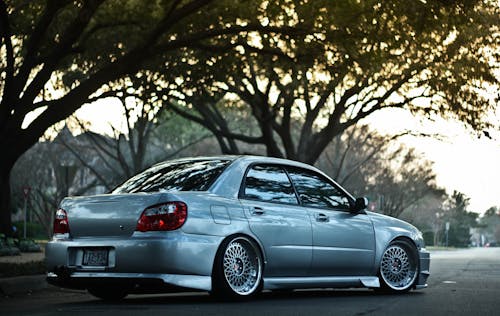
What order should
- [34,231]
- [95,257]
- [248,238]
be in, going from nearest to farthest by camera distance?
[95,257]
[248,238]
[34,231]

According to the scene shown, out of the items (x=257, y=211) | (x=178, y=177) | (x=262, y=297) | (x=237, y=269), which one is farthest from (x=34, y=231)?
(x=237, y=269)

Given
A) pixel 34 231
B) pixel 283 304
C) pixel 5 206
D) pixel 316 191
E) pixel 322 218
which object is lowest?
pixel 283 304

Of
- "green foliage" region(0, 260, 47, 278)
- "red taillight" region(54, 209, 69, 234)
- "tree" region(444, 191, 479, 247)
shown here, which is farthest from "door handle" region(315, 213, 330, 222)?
"tree" region(444, 191, 479, 247)

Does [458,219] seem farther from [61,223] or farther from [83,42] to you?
[61,223]

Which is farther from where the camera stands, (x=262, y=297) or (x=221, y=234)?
(x=262, y=297)

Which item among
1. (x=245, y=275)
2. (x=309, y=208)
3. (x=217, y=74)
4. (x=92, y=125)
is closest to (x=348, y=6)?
(x=217, y=74)

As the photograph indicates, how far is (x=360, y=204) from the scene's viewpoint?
435 inches

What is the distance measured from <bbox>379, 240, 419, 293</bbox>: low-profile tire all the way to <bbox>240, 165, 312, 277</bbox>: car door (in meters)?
1.37

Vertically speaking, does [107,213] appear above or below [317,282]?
above

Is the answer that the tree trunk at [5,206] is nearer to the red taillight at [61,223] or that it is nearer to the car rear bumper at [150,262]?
the red taillight at [61,223]

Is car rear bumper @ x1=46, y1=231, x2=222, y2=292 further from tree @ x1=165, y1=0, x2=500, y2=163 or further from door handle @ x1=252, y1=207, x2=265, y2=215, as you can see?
tree @ x1=165, y1=0, x2=500, y2=163

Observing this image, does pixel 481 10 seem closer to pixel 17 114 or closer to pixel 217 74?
pixel 217 74

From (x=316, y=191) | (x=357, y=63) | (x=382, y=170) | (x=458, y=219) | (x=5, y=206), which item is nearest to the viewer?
(x=316, y=191)

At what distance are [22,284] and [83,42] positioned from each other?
10.9m
